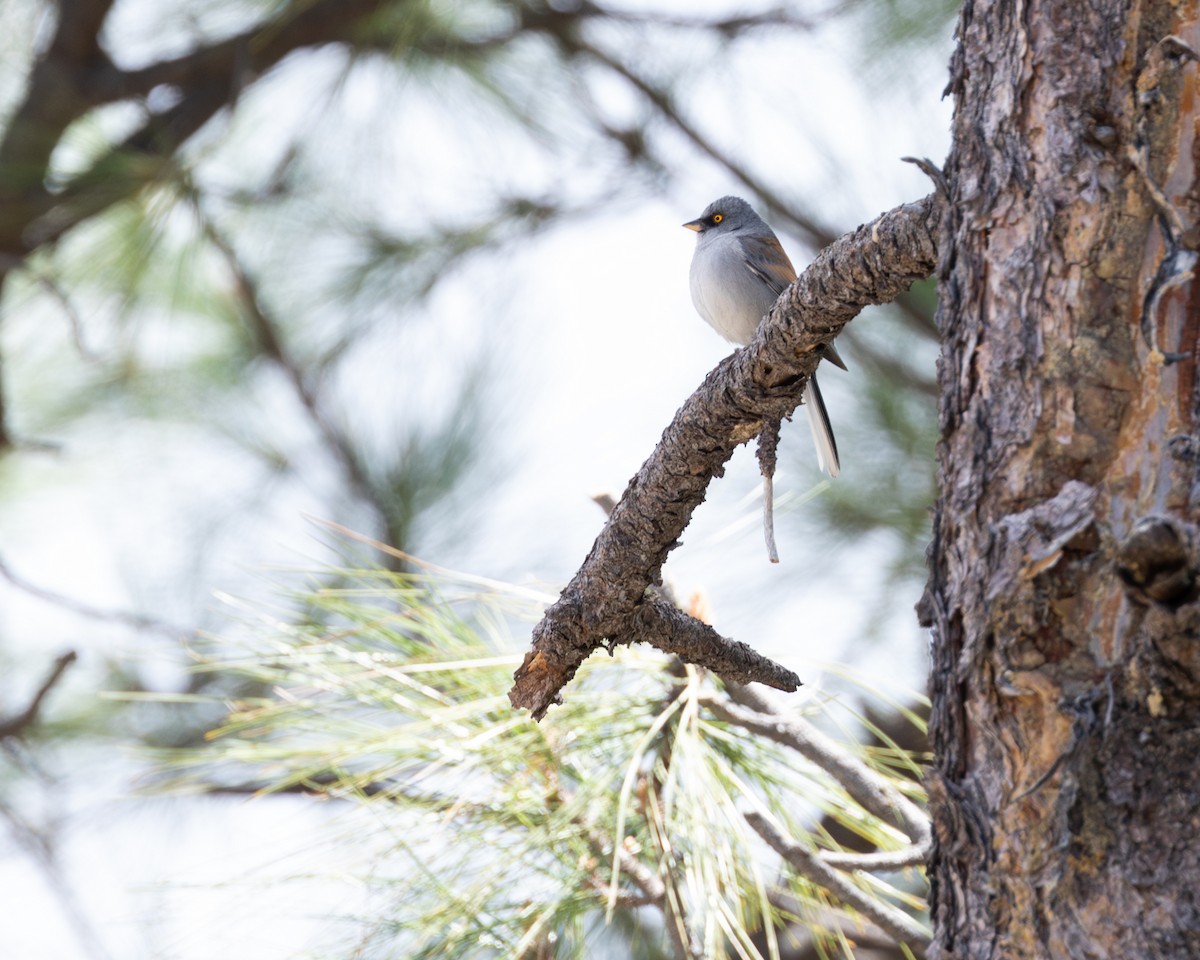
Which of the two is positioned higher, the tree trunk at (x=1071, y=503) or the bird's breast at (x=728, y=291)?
the bird's breast at (x=728, y=291)

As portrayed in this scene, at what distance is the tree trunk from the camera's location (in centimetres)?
82

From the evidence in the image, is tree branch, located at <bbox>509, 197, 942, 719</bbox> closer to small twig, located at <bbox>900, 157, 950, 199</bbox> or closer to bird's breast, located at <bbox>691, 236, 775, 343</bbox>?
small twig, located at <bbox>900, 157, 950, 199</bbox>

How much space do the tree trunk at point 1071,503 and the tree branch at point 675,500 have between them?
0.26m

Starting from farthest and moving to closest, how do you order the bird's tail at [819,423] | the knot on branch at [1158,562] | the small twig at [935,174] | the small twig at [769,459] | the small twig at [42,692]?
the small twig at [42,692] < the bird's tail at [819,423] < the small twig at [769,459] < the small twig at [935,174] < the knot on branch at [1158,562]

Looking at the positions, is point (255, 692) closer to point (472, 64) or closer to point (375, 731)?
point (375, 731)

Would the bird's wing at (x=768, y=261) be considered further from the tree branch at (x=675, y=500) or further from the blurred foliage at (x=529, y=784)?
the tree branch at (x=675, y=500)

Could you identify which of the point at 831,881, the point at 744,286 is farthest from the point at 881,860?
the point at 744,286

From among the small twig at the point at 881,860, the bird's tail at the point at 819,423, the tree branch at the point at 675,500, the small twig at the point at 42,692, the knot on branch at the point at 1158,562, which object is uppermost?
the bird's tail at the point at 819,423

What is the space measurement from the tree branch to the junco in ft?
3.40

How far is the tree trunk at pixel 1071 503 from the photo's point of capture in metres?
0.82

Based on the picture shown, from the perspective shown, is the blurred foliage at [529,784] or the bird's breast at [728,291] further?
the bird's breast at [728,291]

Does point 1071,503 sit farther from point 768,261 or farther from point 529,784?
point 768,261

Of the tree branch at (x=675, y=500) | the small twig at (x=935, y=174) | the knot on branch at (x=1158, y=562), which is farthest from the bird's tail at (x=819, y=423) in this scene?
the knot on branch at (x=1158, y=562)

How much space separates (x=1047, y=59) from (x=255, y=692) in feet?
8.83
